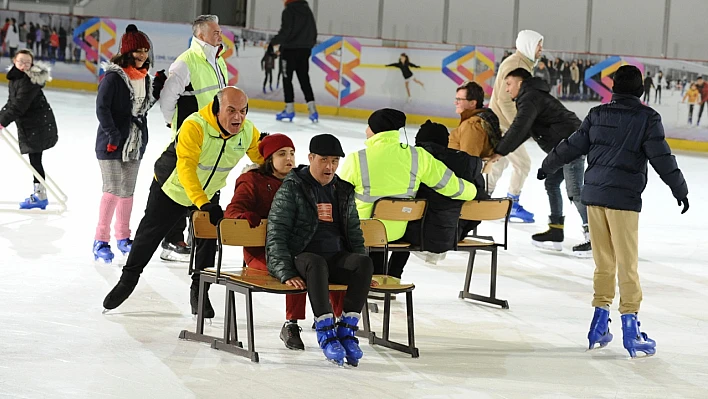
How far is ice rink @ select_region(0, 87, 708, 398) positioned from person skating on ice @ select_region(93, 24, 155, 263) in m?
0.27

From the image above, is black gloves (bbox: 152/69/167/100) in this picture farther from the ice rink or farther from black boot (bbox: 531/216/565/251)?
black boot (bbox: 531/216/565/251)

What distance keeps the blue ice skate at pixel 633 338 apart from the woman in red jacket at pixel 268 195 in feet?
4.67


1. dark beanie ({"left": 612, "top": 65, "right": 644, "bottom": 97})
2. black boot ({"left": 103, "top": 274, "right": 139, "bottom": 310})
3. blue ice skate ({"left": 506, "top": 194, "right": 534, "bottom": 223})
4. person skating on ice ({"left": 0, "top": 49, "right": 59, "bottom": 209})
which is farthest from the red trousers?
blue ice skate ({"left": 506, "top": 194, "right": 534, "bottom": 223})

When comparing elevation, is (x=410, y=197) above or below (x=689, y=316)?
above

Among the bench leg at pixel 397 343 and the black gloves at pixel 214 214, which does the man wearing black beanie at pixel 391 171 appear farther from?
the black gloves at pixel 214 214

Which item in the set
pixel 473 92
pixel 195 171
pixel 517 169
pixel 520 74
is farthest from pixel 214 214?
pixel 517 169

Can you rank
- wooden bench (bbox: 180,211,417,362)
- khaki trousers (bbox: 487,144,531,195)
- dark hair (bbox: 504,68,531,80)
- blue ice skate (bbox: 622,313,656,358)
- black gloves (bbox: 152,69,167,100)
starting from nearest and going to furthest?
1. wooden bench (bbox: 180,211,417,362)
2. blue ice skate (bbox: 622,313,656,358)
3. black gloves (bbox: 152,69,167,100)
4. dark hair (bbox: 504,68,531,80)
5. khaki trousers (bbox: 487,144,531,195)

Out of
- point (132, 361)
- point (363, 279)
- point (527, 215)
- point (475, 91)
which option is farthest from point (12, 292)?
point (527, 215)

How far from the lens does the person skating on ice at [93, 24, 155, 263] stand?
23.2 ft

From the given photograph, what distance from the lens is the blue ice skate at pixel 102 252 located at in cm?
725

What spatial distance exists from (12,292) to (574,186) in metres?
4.35

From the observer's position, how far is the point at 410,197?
20.6ft

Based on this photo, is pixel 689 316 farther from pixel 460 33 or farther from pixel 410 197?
pixel 460 33

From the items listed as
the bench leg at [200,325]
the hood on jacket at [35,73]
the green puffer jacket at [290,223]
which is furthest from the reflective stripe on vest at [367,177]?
the hood on jacket at [35,73]
